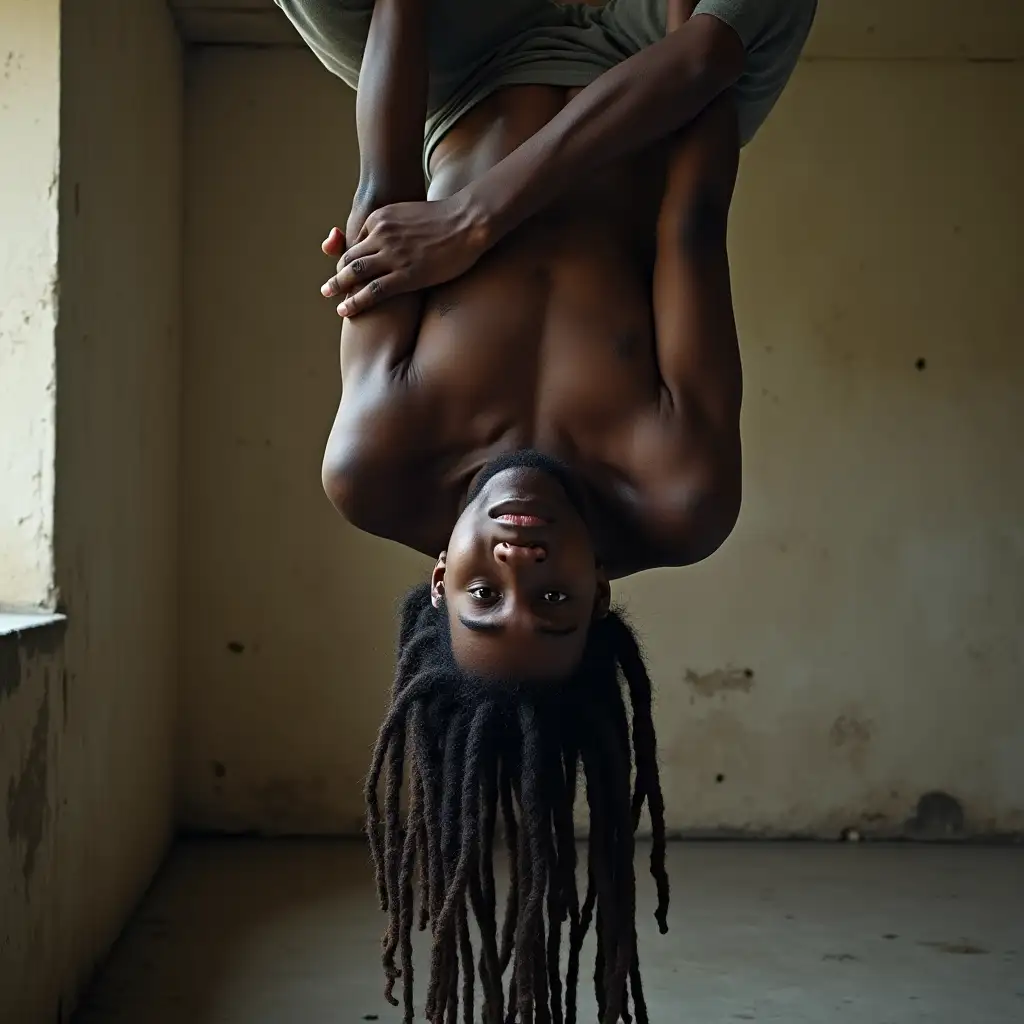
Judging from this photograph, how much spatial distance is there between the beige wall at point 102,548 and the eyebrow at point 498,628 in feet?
4.06

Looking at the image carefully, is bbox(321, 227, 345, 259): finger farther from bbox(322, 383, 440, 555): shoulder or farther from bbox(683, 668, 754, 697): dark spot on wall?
bbox(683, 668, 754, 697): dark spot on wall

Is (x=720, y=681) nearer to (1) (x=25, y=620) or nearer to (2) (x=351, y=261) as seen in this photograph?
(1) (x=25, y=620)

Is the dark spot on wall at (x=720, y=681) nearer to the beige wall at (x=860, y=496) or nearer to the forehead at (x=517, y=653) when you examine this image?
the beige wall at (x=860, y=496)

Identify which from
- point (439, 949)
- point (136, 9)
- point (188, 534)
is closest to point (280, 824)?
point (188, 534)

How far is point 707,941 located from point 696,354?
214cm

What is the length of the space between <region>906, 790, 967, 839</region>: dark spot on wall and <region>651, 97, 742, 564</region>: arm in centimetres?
304

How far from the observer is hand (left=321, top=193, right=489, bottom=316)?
3.70 ft

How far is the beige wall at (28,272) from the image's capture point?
2.32 metres

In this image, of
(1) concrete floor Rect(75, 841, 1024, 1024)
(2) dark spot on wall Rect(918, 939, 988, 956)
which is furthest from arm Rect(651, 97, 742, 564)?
(2) dark spot on wall Rect(918, 939, 988, 956)

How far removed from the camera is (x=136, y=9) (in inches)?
120

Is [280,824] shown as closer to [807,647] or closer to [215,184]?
[807,647]

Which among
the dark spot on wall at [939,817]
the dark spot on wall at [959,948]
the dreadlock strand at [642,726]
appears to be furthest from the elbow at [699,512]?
the dark spot on wall at [939,817]

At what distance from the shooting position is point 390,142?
1177 mm

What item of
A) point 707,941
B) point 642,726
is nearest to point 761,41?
point 642,726
